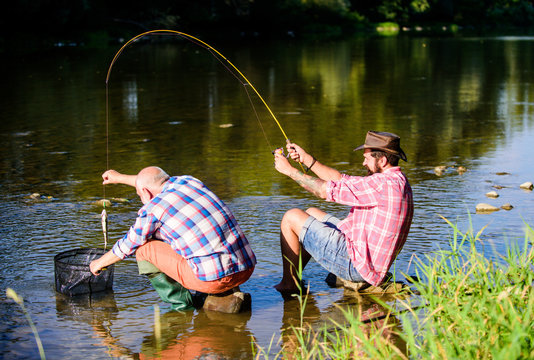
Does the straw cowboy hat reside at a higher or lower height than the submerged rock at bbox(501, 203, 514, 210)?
higher

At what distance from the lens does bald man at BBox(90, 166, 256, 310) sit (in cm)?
464

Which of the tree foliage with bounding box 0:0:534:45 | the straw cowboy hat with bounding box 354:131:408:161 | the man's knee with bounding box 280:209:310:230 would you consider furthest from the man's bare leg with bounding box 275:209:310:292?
the tree foliage with bounding box 0:0:534:45

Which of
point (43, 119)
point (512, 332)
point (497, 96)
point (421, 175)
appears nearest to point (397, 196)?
point (512, 332)

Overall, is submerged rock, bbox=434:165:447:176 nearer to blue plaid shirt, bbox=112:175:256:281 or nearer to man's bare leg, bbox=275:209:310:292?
man's bare leg, bbox=275:209:310:292

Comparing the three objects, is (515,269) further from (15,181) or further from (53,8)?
(53,8)

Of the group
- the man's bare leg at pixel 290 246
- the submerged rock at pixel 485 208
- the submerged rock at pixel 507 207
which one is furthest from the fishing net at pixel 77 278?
the submerged rock at pixel 507 207

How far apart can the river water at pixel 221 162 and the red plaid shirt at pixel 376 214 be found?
34 centimetres

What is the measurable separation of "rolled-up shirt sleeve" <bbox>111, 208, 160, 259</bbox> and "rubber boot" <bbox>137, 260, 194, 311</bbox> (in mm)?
247

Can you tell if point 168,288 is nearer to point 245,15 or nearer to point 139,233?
point 139,233

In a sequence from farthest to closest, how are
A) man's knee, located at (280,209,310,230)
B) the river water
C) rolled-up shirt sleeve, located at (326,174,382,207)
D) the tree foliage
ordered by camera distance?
the tree foliage
man's knee, located at (280,209,310,230)
the river water
rolled-up shirt sleeve, located at (326,174,382,207)

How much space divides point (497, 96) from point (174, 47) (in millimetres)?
21309

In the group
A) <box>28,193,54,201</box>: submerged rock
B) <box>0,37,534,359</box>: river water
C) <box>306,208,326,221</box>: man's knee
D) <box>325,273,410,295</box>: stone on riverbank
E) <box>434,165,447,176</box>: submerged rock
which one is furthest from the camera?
<box>434,165,447,176</box>: submerged rock

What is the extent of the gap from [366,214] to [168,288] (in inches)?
51.3

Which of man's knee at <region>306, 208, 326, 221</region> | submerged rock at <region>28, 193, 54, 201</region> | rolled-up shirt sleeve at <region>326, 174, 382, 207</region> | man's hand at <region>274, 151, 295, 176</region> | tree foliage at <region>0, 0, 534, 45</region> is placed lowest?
submerged rock at <region>28, 193, 54, 201</region>
